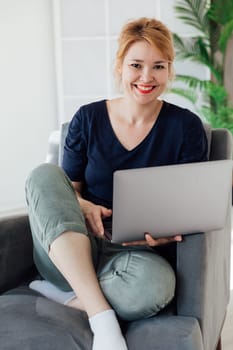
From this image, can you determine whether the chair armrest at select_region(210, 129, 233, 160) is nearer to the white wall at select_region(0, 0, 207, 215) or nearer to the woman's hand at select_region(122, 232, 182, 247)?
the woman's hand at select_region(122, 232, 182, 247)

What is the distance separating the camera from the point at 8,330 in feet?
4.50

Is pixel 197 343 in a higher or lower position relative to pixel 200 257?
lower

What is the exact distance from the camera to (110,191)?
181 centimetres

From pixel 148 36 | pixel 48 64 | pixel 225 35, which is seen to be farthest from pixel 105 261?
pixel 48 64

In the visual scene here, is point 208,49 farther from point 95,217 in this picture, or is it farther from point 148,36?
point 95,217

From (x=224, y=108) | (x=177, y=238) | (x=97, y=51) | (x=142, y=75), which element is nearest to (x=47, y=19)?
(x=97, y=51)

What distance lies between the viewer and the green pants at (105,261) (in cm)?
146

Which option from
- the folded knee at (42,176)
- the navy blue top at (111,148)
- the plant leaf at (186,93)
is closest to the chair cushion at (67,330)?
the folded knee at (42,176)

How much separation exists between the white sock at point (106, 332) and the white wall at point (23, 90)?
254 centimetres

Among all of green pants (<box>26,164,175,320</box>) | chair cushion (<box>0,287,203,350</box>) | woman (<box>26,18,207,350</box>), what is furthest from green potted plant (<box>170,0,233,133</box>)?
chair cushion (<box>0,287,203,350</box>)

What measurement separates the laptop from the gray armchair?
0.07 metres

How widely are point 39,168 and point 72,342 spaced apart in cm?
49

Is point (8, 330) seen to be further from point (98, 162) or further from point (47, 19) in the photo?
point (47, 19)

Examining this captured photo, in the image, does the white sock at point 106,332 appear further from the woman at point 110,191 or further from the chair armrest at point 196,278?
the chair armrest at point 196,278
